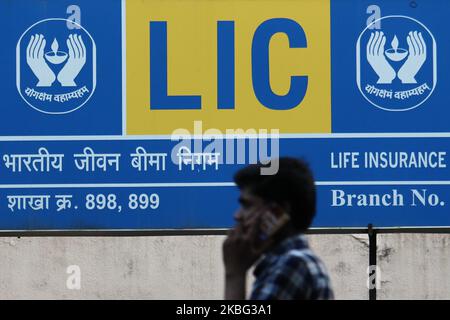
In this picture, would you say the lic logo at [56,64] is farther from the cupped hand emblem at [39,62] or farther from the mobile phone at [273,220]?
the mobile phone at [273,220]

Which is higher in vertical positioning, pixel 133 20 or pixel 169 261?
pixel 133 20

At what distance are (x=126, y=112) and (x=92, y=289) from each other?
1256 mm

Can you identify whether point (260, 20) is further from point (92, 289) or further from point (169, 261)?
point (92, 289)

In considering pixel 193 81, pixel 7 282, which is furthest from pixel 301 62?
pixel 7 282

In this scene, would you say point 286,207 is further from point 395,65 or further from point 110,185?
point 395,65

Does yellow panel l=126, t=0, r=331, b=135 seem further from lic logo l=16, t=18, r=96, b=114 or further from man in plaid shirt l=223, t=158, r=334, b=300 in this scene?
man in plaid shirt l=223, t=158, r=334, b=300

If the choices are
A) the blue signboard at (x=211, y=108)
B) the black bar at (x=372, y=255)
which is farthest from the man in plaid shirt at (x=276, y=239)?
the black bar at (x=372, y=255)

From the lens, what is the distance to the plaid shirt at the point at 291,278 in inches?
93.4

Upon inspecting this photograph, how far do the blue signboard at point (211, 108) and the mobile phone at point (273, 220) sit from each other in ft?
10.3

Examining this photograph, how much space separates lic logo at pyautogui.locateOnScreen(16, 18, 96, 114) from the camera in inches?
227

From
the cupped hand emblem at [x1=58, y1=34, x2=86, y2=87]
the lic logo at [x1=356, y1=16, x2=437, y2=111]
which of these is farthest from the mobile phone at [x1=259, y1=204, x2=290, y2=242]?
the cupped hand emblem at [x1=58, y1=34, x2=86, y2=87]

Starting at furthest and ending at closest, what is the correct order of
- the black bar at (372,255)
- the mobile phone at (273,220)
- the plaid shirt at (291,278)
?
1. the black bar at (372,255)
2. the mobile phone at (273,220)
3. the plaid shirt at (291,278)

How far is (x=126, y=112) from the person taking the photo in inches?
226

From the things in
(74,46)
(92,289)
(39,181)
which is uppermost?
(74,46)
